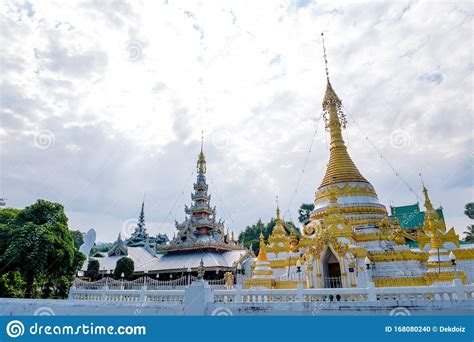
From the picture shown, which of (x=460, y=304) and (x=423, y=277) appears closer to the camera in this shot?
(x=460, y=304)

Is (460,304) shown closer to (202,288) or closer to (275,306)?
(275,306)

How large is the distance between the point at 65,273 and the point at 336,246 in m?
17.1

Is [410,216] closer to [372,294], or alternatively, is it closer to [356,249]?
[356,249]

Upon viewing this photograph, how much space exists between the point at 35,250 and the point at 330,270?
56.9 feet

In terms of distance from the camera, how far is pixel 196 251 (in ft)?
111

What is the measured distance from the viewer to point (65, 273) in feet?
66.8

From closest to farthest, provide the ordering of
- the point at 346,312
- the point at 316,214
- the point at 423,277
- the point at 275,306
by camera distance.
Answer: the point at 346,312 → the point at 275,306 → the point at 423,277 → the point at 316,214

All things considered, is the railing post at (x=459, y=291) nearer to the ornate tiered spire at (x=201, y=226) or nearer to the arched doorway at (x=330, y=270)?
the arched doorway at (x=330, y=270)
